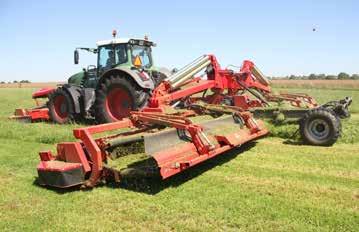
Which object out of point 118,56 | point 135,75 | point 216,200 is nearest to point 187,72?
point 135,75

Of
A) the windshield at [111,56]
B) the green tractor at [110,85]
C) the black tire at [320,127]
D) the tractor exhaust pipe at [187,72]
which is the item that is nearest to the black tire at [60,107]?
the green tractor at [110,85]

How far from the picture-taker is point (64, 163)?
6.11 m

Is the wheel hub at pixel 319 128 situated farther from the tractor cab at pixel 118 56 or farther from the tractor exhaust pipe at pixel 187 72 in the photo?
the tractor cab at pixel 118 56

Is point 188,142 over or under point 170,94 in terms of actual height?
under

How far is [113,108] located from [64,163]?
563 centimetres

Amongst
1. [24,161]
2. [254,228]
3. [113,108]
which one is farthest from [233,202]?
[113,108]

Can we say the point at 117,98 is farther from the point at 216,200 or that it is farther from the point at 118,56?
the point at 216,200

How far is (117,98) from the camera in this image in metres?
11.5

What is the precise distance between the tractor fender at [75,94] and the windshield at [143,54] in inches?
72.6

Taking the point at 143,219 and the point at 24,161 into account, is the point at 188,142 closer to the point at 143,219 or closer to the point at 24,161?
the point at 143,219

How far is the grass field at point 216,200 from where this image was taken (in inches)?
187

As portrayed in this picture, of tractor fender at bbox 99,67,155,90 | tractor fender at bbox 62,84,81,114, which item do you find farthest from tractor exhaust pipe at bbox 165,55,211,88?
tractor fender at bbox 62,84,81,114

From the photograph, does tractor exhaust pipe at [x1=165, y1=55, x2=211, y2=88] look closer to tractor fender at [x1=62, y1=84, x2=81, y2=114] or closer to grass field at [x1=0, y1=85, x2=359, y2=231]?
grass field at [x1=0, y1=85, x2=359, y2=231]

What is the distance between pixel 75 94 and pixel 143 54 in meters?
2.11
